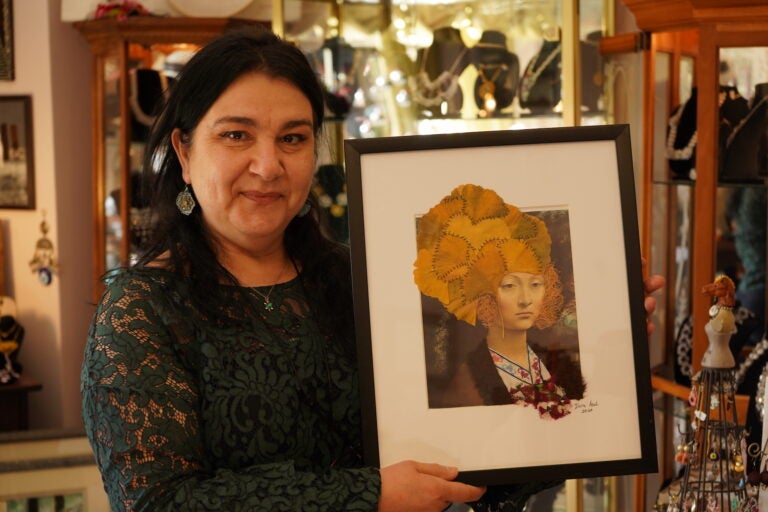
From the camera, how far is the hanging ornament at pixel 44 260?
15.0ft

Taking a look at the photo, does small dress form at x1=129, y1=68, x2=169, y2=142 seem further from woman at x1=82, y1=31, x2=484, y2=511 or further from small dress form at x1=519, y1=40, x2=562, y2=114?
woman at x1=82, y1=31, x2=484, y2=511

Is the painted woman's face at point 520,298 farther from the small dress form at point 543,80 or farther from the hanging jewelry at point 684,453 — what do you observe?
Result: the small dress form at point 543,80

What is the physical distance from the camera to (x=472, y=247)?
1657 millimetres

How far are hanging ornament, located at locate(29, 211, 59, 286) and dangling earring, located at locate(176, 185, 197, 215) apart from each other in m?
3.05

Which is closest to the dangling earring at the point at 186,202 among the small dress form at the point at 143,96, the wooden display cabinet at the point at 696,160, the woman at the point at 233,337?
the woman at the point at 233,337

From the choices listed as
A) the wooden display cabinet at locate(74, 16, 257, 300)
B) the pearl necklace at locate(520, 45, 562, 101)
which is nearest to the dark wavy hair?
the pearl necklace at locate(520, 45, 562, 101)

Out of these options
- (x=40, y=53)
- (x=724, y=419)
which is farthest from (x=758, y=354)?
(x=40, y=53)

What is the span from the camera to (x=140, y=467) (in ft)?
4.87

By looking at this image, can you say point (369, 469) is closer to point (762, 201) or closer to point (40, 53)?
point (762, 201)

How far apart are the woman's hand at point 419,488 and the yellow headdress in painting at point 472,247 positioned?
0.83 ft

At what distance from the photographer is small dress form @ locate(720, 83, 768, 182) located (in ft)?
8.69

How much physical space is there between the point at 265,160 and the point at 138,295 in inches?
11.7

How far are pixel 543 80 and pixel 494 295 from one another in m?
1.98
